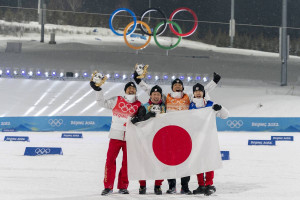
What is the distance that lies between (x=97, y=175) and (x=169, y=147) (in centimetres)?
281

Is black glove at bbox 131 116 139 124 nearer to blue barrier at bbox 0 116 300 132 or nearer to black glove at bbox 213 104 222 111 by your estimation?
black glove at bbox 213 104 222 111

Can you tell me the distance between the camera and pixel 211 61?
4991 cm

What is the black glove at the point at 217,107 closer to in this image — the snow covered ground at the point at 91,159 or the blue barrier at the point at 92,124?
the snow covered ground at the point at 91,159

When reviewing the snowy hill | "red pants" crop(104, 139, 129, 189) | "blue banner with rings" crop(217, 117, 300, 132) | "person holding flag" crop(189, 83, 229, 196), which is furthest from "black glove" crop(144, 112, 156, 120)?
the snowy hill

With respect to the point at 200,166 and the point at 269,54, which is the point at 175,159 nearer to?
the point at 200,166

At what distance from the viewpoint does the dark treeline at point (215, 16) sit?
52.5 metres

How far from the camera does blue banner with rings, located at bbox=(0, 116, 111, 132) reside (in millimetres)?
27969

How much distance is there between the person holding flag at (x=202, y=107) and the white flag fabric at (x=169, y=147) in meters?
0.11

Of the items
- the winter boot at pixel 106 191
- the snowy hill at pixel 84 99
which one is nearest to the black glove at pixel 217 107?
the winter boot at pixel 106 191

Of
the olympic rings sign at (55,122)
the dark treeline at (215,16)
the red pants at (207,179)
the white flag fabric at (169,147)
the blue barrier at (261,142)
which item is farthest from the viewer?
the dark treeline at (215,16)

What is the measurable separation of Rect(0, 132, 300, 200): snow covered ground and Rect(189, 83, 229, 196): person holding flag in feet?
0.57

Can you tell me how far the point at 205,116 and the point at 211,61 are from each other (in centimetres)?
3937

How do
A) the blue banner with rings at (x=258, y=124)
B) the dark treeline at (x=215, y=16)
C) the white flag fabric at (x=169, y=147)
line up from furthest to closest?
the dark treeline at (x=215, y=16)
the blue banner with rings at (x=258, y=124)
the white flag fabric at (x=169, y=147)

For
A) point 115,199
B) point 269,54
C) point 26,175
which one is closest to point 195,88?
point 115,199
